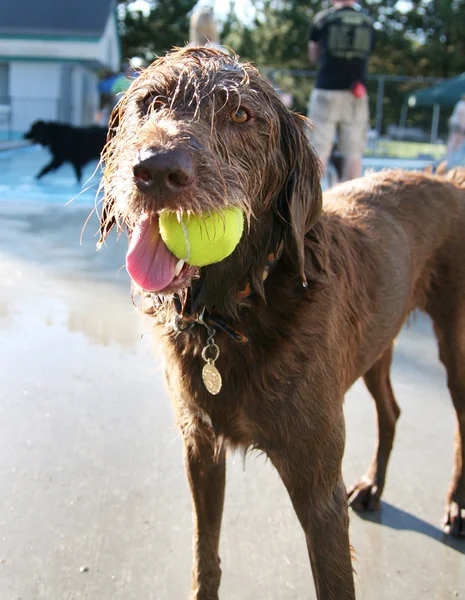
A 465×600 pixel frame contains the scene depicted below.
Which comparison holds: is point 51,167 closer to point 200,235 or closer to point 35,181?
point 35,181

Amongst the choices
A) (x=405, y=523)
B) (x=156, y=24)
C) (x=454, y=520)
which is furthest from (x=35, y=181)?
(x=156, y=24)

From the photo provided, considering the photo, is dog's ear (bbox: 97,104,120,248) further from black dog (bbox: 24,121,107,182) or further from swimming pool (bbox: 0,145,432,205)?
black dog (bbox: 24,121,107,182)

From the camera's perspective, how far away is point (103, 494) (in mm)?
3037

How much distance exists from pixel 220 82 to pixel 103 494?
1.92 m

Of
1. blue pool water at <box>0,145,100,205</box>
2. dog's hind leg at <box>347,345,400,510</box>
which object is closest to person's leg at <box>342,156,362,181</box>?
blue pool water at <box>0,145,100,205</box>

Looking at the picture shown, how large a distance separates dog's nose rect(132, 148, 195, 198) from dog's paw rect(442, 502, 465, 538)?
210 cm

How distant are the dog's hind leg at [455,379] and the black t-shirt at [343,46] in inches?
217

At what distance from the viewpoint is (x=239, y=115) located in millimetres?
2115

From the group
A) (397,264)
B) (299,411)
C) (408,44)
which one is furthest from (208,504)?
(408,44)

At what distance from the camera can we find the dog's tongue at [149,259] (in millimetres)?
1867

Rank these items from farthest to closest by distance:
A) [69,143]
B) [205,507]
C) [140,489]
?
1. [69,143]
2. [140,489]
3. [205,507]

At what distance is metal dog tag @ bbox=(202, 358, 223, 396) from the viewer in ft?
7.12

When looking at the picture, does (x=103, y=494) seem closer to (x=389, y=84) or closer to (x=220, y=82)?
(x=220, y=82)

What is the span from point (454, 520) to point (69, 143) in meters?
12.7
